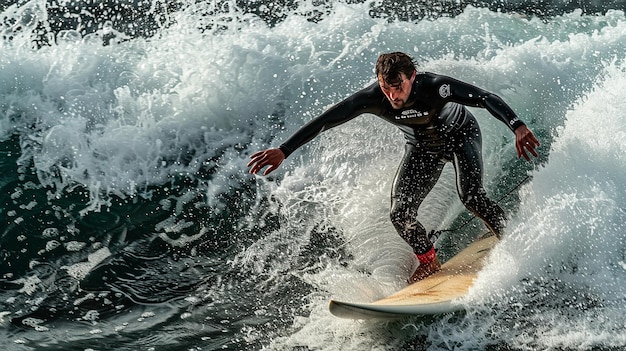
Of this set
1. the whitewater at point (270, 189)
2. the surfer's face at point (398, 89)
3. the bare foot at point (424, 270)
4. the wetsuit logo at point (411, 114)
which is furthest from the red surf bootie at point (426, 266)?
the surfer's face at point (398, 89)

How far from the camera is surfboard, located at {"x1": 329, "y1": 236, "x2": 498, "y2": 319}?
450cm

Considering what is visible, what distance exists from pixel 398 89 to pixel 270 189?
8.75 ft

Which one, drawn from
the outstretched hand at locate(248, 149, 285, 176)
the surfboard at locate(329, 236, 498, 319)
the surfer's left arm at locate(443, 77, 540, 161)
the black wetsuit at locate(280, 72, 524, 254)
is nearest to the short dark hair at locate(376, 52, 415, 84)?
the black wetsuit at locate(280, 72, 524, 254)

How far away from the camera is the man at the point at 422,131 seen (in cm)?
474

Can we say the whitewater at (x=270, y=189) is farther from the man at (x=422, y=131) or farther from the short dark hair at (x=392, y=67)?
the short dark hair at (x=392, y=67)

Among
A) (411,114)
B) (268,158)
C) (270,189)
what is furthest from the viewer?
(270,189)

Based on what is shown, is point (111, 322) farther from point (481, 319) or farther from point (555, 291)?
point (555, 291)

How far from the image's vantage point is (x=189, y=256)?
5984 mm

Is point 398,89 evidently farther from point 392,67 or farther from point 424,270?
point 424,270

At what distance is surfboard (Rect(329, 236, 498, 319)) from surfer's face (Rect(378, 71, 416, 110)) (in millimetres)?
1172

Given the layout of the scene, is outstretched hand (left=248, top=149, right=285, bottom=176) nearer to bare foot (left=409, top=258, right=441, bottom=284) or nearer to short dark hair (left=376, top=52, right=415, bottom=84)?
short dark hair (left=376, top=52, right=415, bottom=84)

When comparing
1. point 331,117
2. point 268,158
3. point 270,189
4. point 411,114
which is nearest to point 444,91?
point 411,114

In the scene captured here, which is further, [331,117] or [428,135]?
[428,135]

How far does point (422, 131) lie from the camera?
520 centimetres
